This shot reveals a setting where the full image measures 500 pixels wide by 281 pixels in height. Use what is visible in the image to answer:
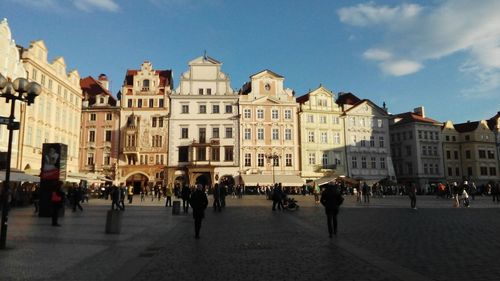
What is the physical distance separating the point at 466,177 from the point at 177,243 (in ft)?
256

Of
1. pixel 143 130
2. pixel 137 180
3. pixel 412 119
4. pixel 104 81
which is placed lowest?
pixel 137 180

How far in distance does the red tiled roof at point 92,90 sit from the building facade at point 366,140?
118 ft

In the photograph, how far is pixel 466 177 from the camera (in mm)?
77812

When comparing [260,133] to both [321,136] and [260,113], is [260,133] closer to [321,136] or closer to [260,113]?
[260,113]

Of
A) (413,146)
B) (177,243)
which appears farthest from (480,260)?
(413,146)

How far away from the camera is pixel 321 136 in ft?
210

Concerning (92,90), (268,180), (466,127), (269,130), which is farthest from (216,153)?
(466,127)

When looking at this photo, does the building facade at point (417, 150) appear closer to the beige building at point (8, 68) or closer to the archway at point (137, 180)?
the archway at point (137, 180)

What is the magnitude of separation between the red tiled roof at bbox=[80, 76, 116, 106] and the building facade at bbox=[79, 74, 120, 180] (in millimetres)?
1544

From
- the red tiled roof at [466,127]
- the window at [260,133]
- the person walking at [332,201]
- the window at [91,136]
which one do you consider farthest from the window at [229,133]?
the red tiled roof at [466,127]

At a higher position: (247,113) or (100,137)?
(247,113)

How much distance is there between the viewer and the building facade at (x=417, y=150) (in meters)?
72.2

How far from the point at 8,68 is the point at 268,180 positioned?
33.5 metres

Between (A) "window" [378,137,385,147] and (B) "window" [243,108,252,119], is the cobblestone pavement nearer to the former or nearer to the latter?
(B) "window" [243,108,252,119]
